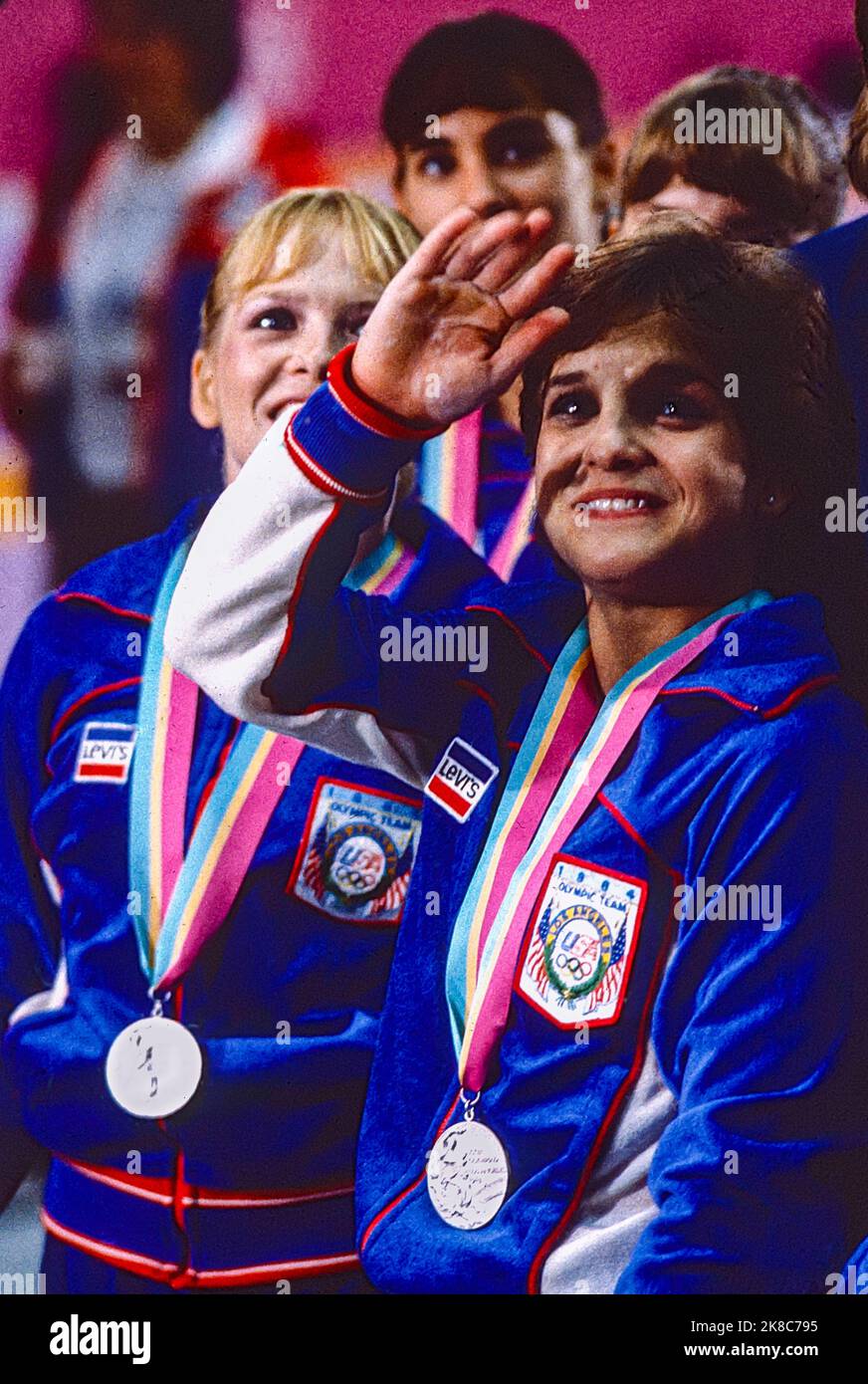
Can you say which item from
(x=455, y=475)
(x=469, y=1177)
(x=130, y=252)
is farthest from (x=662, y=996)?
(x=130, y=252)

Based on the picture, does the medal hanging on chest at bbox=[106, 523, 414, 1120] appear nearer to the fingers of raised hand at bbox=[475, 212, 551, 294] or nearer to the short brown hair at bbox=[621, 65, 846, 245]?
the fingers of raised hand at bbox=[475, 212, 551, 294]

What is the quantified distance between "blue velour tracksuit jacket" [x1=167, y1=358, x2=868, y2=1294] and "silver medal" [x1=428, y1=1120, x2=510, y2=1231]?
0.02 metres

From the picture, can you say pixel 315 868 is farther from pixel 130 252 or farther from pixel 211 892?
pixel 130 252

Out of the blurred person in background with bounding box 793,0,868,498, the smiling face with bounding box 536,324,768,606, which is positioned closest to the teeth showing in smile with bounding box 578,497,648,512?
the smiling face with bounding box 536,324,768,606

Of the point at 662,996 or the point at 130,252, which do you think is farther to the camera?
Answer: the point at 130,252

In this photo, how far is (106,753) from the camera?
244 centimetres

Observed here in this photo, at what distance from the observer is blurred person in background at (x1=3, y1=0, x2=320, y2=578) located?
7.96 feet

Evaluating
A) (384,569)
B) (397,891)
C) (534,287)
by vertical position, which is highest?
(534,287)

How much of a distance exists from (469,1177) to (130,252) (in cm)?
147

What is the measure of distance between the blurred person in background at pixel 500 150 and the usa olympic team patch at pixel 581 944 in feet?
1.59

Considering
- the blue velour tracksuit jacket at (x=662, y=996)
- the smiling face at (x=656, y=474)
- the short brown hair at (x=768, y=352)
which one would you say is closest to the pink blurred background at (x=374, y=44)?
the short brown hair at (x=768, y=352)
